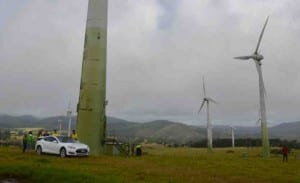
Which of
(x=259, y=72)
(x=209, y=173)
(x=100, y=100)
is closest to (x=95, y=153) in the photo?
(x=100, y=100)

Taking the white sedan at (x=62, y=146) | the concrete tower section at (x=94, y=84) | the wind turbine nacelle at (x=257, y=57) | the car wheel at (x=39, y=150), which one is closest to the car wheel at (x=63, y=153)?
the white sedan at (x=62, y=146)

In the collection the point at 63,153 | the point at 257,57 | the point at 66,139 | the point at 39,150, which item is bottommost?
the point at 63,153

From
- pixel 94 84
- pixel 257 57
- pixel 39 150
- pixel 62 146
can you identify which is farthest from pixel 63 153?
pixel 257 57

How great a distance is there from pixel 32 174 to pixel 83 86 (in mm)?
17930

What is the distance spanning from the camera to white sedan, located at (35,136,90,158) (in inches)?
1454

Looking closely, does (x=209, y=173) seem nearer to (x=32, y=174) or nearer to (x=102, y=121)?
(x=32, y=174)

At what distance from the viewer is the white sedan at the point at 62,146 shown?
36.9 m

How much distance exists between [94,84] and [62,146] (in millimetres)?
6794

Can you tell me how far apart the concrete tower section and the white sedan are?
125 inches

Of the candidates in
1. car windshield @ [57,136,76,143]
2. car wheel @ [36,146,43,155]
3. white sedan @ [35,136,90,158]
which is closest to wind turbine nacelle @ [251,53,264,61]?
white sedan @ [35,136,90,158]

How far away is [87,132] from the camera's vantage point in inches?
1630

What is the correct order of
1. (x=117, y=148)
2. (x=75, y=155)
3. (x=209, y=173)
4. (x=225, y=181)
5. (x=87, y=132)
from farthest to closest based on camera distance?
1. (x=117, y=148)
2. (x=87, y=132)
3. (x=75, y=155)
4. (x=209, y=173)
5. (x=225, y=181)

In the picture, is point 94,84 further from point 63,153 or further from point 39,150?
Answer: point 39,150

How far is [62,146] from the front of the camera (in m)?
37.2
